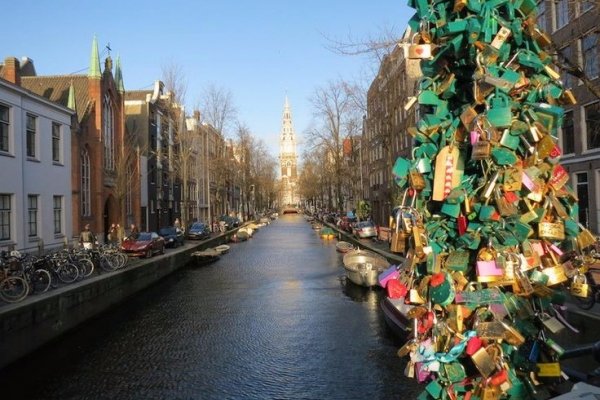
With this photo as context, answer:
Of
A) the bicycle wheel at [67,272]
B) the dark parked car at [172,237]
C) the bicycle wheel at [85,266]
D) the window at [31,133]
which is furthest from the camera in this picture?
the dark parked car at [172,237]

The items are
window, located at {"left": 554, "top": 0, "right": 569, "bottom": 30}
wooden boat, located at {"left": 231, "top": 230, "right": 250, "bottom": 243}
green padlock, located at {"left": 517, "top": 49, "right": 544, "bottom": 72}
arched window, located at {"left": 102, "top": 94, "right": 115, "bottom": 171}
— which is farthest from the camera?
wooden boat, located at {"left": 231, "top": 230, "right": 250, "bottom": 243}

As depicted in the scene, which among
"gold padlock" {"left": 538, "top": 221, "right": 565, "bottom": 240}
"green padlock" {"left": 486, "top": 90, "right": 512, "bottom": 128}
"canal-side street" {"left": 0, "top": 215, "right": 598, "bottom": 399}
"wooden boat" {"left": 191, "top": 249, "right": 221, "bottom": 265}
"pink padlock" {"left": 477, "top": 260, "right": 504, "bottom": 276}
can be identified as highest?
"green padlock" {"left": 486, "top": 90, "right": 512, "bottom": 128}

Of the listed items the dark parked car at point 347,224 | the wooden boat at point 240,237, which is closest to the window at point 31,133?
A: the wooden boat at point 240,237

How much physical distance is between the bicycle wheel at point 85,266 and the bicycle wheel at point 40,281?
2979mm

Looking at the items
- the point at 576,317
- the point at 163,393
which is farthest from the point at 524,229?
the point at 576,317

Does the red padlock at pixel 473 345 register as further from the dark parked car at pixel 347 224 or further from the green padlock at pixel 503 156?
the dark parked car at pixel 347 224

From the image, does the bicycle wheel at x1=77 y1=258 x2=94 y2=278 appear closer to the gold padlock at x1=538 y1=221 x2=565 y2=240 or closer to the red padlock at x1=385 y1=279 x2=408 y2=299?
the red padlock at x1=385 y1=279 x2=408 y2=299

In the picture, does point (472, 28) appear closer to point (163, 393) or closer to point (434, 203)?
point (434, 203)

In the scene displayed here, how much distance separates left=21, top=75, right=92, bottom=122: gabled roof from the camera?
1411 inches

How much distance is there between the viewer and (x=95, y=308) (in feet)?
59.0

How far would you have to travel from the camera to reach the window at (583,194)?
2705 cm

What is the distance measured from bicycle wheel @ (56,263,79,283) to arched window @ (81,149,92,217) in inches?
661

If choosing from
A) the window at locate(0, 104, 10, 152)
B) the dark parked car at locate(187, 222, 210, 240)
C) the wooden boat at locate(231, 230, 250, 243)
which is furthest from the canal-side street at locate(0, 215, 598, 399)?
the wooden boat at locate(231, 230, 250, 243)

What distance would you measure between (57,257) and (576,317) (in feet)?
52.9
